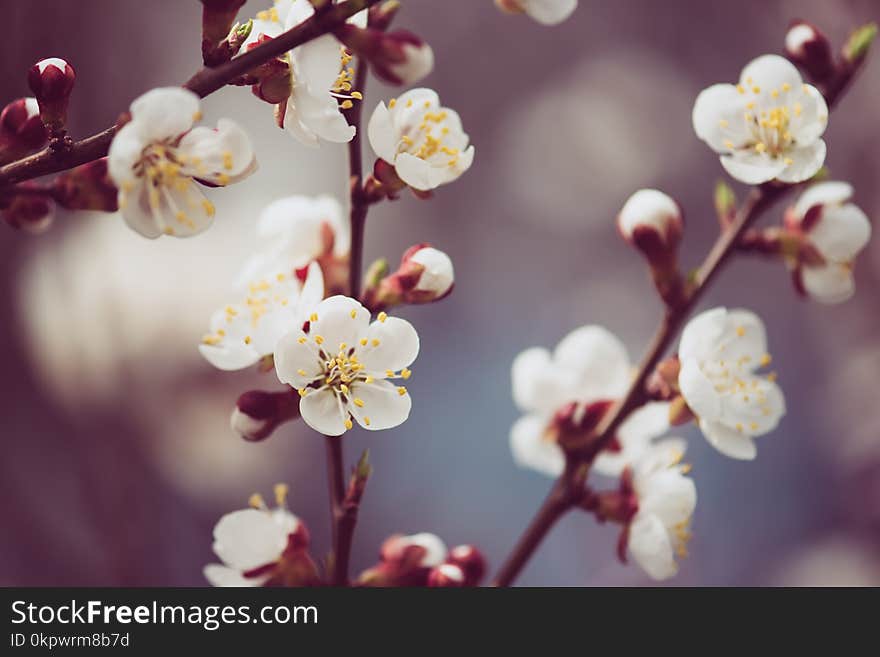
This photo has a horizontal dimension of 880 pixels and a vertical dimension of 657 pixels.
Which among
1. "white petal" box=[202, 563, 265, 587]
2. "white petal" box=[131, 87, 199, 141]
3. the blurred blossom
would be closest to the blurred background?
the blurred blossom

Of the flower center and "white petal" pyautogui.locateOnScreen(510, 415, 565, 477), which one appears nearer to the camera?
the flower center

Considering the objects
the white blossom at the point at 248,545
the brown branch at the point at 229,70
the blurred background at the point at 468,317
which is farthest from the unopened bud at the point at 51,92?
the blurred background at the point at 468,317

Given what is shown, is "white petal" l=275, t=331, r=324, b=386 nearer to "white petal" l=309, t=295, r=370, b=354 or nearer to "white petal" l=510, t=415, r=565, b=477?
"white petal" l=309, t=295, r=370, b=354

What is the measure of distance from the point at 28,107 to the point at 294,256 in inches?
8.1

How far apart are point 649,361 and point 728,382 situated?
63mm

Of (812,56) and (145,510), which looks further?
(145,510)

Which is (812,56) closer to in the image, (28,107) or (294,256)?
(294,256)

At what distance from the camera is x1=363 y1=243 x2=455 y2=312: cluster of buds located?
606mm

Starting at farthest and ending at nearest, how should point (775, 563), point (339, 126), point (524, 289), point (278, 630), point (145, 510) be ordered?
point (524, 289), point (775, 563), point (145, 510), point (278, 630), point (339, 126)

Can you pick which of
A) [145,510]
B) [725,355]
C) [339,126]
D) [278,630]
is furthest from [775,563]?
[339,126]

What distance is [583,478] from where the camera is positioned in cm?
72

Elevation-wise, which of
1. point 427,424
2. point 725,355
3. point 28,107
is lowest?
point 427,424

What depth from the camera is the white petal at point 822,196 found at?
2.38ft

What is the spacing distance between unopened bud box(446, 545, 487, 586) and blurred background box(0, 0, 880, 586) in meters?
0.67
